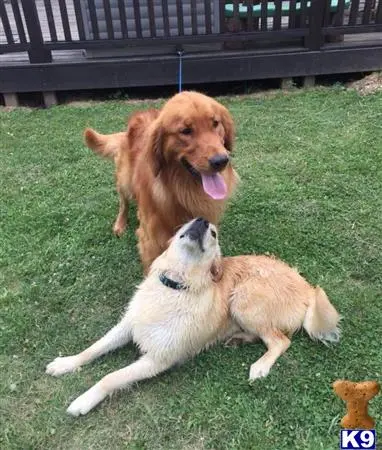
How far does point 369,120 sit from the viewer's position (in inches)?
219

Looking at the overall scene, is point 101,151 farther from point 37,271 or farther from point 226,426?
point 226,426

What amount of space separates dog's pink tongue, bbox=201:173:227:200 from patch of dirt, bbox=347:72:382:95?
412 cm

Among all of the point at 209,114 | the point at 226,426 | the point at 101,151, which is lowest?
the point at 226,426

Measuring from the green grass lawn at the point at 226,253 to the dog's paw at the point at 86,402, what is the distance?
4cm

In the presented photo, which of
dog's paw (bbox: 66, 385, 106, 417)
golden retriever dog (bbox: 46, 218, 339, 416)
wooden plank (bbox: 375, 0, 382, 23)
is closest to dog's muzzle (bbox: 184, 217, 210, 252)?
golden retriever dog (bbox: 46, 218, 339, 416)

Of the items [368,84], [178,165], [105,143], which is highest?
[178,165]

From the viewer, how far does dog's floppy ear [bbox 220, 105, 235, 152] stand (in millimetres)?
3090

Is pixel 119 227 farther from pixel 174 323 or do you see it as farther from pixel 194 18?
pixel 194 18

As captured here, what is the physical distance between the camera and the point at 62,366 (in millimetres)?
2781

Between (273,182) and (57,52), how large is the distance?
4.25 meters

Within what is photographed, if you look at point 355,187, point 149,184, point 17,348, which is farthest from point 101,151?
point 355,187

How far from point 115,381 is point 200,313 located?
1.91ft

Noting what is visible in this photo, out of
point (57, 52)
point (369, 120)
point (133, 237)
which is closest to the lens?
point (133, 237)

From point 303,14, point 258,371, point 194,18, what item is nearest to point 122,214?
point 258,371
